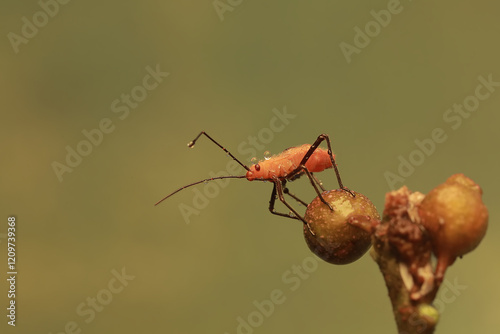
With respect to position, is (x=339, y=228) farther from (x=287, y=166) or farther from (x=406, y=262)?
(x=287, y=166)

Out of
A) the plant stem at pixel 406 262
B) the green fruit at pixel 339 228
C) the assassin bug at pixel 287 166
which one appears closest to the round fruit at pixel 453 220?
the plant stem at pixel 406 262

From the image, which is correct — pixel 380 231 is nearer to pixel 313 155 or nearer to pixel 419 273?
pixel 419 273

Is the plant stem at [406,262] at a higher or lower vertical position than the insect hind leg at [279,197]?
lower

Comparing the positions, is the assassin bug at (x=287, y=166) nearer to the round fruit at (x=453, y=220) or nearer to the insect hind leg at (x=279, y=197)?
the insect hind leg at (x=279, y=197)

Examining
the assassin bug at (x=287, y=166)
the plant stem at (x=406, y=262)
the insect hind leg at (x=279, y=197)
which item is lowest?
the plant stem at (x=406, y=262)

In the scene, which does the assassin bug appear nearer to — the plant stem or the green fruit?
the green fruit

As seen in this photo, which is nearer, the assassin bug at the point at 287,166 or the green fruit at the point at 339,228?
the green fruit at the point at 339,228

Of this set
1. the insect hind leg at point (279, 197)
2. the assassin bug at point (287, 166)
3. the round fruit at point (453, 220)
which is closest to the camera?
the round fruit at point (453, 220)
